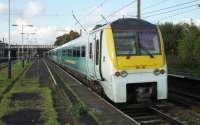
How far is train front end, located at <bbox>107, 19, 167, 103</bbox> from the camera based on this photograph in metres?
14.6

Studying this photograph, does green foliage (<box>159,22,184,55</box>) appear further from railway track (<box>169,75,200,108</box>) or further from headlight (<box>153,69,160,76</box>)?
headlight (<box>153,69,160,76</box>)

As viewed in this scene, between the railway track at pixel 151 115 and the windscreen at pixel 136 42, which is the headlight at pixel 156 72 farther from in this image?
the railway track at pixel 151 115

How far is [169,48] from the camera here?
242ft

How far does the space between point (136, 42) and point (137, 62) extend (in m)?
0.79

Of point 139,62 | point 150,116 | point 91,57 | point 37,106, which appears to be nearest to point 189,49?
point 91,57

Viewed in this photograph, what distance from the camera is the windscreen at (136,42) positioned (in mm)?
15102

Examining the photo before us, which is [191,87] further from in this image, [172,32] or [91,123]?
[172,32]

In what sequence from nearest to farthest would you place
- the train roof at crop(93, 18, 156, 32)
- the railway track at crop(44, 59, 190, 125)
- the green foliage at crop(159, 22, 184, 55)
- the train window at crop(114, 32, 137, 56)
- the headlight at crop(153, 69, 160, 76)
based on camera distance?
the railway track at crop(44, 59, 190, 125), the headlight at crop(153, 69, 160, 76), the train window at crop(114, 32, 137, 56), the train roof at crop(93, 18, 156, 32), the green foliage at crop(159, 22, 184, 55)

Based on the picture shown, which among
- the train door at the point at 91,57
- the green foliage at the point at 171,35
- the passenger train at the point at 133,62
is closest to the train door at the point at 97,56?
the train door at the point at 91,57

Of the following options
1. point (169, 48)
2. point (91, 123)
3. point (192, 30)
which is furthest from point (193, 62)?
point (91, 123)

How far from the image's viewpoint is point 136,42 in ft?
50.0

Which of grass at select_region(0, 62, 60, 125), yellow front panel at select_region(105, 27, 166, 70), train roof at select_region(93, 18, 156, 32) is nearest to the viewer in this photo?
grass at select_region(0, 62, 60, 125)

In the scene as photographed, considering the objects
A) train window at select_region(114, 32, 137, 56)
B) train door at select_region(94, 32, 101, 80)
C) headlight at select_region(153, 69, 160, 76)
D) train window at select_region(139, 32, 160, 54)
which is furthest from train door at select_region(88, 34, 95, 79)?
headlight at select_region(153, 69, 160, 76)

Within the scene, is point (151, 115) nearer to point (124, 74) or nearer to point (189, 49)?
point (124, 74)
